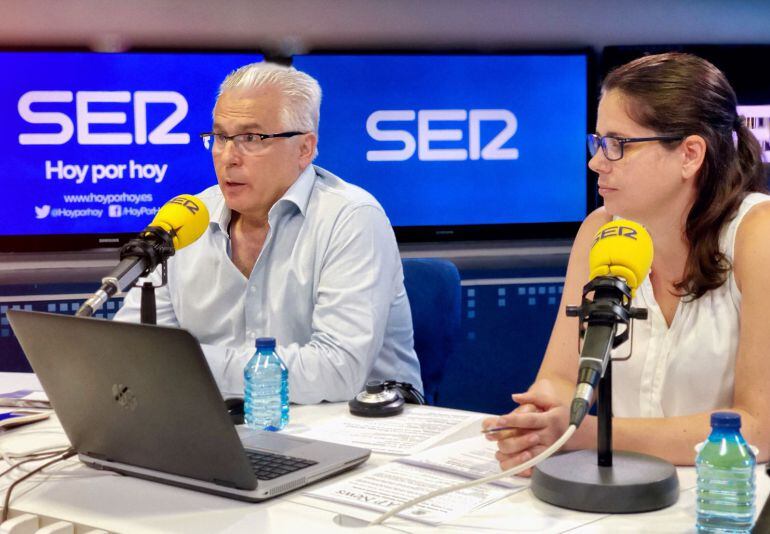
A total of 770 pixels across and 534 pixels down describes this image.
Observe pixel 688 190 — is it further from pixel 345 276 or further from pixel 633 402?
pixel 345 276

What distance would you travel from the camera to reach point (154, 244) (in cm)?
203

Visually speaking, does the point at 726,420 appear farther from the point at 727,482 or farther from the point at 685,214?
the point at 685,214

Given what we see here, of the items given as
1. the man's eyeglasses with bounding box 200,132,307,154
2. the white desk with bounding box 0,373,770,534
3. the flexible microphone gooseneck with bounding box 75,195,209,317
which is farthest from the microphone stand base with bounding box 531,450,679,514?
the man's eyeglasses with bounding box 200,132,307,154

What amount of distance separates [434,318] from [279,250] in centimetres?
55

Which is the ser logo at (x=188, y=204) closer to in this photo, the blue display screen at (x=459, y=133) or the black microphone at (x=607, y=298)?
the black microphone at (x=607, y=298)

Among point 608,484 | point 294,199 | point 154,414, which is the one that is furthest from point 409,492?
point 294,199

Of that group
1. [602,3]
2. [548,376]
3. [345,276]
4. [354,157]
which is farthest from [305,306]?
[602,3]

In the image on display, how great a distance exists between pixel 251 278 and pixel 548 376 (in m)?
0.88

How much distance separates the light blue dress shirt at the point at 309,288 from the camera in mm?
2590

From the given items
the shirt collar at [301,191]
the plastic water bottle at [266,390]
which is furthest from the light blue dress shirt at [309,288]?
the plastic water bottle at [266,390]

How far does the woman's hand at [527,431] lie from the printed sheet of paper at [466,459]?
35 mm

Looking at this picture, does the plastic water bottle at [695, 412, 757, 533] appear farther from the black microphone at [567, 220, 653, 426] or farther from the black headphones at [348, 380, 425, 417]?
the black headphones at [348, 380, 425, 417]

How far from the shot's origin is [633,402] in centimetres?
229

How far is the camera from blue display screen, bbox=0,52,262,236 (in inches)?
168
